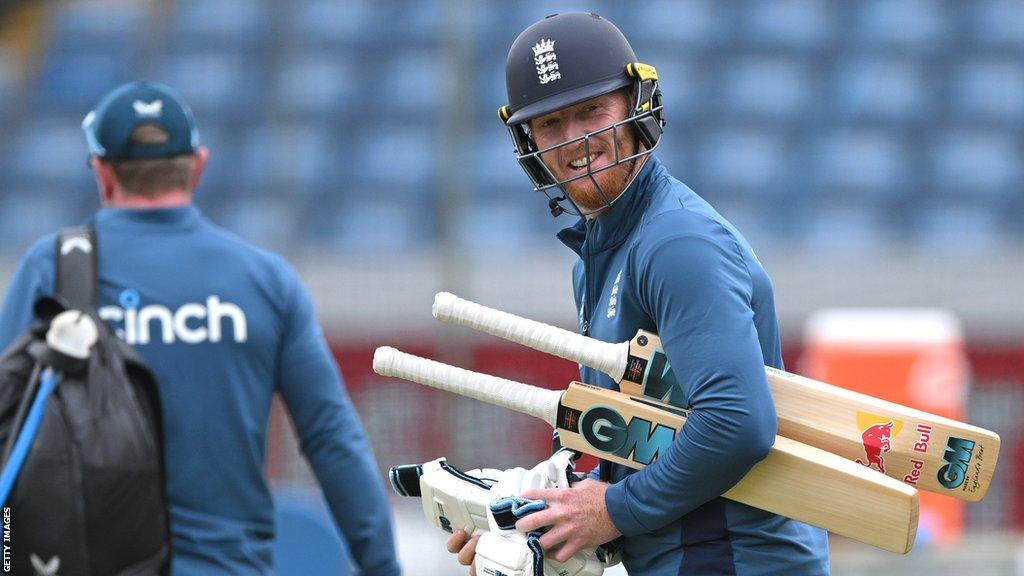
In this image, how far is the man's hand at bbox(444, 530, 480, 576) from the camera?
254 cm

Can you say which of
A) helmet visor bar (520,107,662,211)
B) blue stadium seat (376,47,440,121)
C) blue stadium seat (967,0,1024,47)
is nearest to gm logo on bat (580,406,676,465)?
helmet visor bar (520,107,662,211)

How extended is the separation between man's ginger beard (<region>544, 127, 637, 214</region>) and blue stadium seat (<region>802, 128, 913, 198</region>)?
834cm

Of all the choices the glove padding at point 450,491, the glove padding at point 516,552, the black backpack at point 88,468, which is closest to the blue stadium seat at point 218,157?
the black backpack at point 88,468

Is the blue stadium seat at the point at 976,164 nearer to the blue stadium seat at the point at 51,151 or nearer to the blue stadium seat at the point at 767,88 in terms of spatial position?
the blue stadium seat at the point at 767,88

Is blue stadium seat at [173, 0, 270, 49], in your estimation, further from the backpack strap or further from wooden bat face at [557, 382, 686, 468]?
wooden bat face at [557, 382, 686, 468]

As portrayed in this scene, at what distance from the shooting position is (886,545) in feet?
7.48

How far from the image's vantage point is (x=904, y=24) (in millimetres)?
11805

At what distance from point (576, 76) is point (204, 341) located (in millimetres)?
1221

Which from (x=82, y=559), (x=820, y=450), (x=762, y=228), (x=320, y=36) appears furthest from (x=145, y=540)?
(x=320, y=36)

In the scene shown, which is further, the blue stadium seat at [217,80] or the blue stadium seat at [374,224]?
Result: the blue stadium seat at [217,80]

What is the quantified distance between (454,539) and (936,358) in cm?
431

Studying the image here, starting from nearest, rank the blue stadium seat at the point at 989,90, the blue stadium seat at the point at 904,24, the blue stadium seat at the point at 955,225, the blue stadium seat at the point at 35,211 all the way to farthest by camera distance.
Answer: the blue stadium seat at the point at 955,225 → the blue stadium seat at the point at 35,211 → the blue stadium seat at the point at 989,90 → the blue stadium seat at the point at 904,24

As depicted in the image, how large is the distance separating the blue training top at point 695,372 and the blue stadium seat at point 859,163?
331 inches

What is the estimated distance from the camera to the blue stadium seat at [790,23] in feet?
38.7
